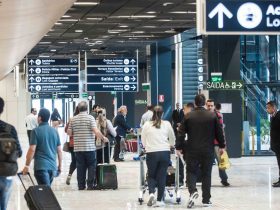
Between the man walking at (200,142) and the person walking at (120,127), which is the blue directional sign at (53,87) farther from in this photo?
the man walking at (200,142)

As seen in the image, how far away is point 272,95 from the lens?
26219 millimetres

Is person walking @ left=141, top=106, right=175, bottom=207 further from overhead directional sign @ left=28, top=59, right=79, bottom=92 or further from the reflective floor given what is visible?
overhead directional sign @ left=28, top=59, right=79, bottom=92

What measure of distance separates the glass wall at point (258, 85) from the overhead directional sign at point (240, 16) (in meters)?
16.1

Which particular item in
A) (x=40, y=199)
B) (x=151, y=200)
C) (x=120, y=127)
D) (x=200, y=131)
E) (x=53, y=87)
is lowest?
(x=151, y=200)

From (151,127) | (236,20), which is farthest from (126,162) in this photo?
(236,20)

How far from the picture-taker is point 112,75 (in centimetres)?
2992

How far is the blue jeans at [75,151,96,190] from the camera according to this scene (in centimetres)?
1476

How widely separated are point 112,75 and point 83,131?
15424 millimetres

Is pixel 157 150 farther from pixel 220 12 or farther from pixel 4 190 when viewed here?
pixel 4 190

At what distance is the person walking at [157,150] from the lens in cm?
1192

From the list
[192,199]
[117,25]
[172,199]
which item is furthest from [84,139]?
[117,25]

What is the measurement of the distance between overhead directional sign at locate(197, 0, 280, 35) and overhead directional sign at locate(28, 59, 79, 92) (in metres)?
21.9

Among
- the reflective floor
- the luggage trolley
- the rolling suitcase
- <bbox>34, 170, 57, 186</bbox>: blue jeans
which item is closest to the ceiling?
the reflective floor

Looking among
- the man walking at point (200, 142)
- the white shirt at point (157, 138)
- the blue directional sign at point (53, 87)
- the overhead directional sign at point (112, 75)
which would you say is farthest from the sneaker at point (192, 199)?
the blue directional sign at point (53, 87)
